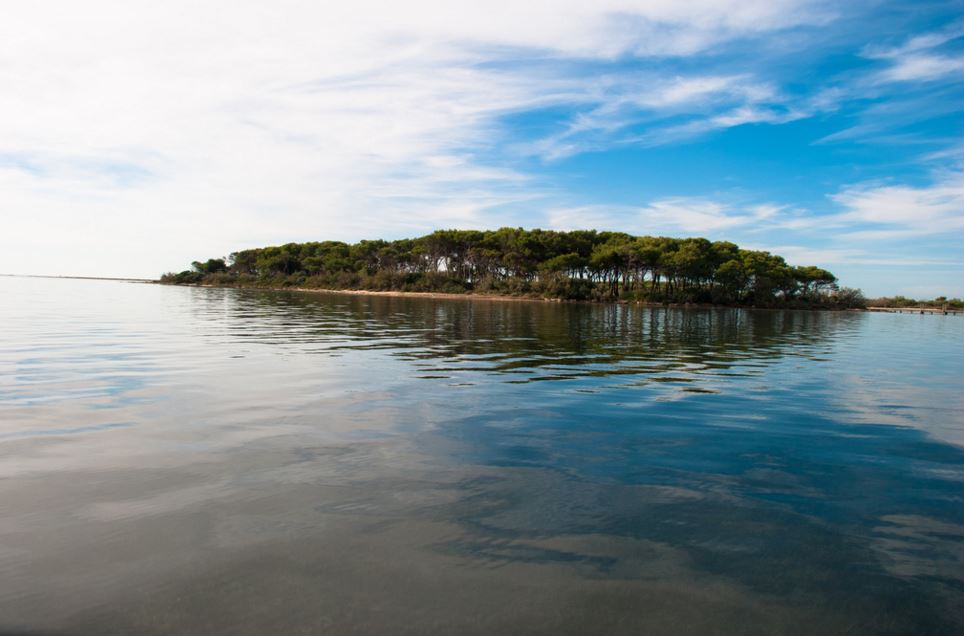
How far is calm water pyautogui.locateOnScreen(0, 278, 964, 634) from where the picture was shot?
13.0ft

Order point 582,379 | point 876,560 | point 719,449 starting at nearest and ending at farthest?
1. point 876,560
2. point 719,449
3. point 582,379

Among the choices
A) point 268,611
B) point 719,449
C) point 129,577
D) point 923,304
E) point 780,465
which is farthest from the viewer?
point 923,304

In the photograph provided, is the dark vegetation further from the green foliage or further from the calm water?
the calm water

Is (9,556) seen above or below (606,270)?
below

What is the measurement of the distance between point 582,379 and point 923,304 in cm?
14206

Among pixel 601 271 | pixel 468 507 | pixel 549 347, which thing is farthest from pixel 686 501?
pixel 601 271

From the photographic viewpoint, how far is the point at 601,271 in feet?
Answer: 307

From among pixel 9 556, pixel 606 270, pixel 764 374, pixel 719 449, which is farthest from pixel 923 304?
pixel 9 556

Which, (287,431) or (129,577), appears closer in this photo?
(129,577)

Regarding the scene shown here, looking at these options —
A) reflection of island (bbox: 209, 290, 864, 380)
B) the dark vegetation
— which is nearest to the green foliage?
the dark vegetation

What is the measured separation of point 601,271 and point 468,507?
90.7m

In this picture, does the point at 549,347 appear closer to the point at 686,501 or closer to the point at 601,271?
the point at 686,501

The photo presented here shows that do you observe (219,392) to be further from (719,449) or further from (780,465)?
(780,465)

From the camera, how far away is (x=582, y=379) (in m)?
14.0
